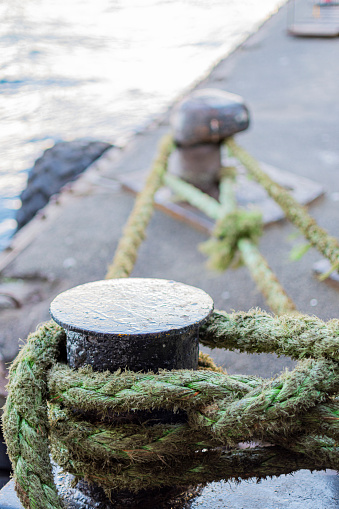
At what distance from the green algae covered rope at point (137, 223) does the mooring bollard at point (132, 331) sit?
0.66m

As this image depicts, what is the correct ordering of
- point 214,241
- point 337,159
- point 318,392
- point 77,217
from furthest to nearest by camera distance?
point 337,159
point 77,217
point 214,241
point 318,392

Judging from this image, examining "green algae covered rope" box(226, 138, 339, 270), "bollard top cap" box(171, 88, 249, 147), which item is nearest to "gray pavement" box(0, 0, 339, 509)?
"green algae covered rope" box(226, 138, 339, 270)

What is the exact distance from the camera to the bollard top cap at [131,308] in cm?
82

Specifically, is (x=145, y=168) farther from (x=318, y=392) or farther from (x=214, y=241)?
(x=318, y=392)

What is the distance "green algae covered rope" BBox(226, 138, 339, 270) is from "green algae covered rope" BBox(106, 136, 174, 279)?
42cm

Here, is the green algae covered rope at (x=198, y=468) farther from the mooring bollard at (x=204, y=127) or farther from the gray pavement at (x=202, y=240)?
the mooring bollard at (x=204, y=127)

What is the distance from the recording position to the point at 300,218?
204 cm

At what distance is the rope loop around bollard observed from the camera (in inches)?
30.9

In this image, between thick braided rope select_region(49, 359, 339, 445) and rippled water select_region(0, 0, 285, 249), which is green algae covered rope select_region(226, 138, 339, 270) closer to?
thick braided rope select_region(49, 359, 339, 445)

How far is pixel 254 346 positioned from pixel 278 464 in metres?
0.20

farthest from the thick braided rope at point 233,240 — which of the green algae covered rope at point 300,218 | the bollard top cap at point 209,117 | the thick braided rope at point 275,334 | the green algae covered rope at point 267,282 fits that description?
the thick braided rope at point 275,334

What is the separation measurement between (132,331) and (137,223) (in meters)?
1.39

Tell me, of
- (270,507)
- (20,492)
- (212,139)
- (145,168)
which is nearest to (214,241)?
(212,139)

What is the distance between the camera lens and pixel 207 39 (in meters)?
8.51
